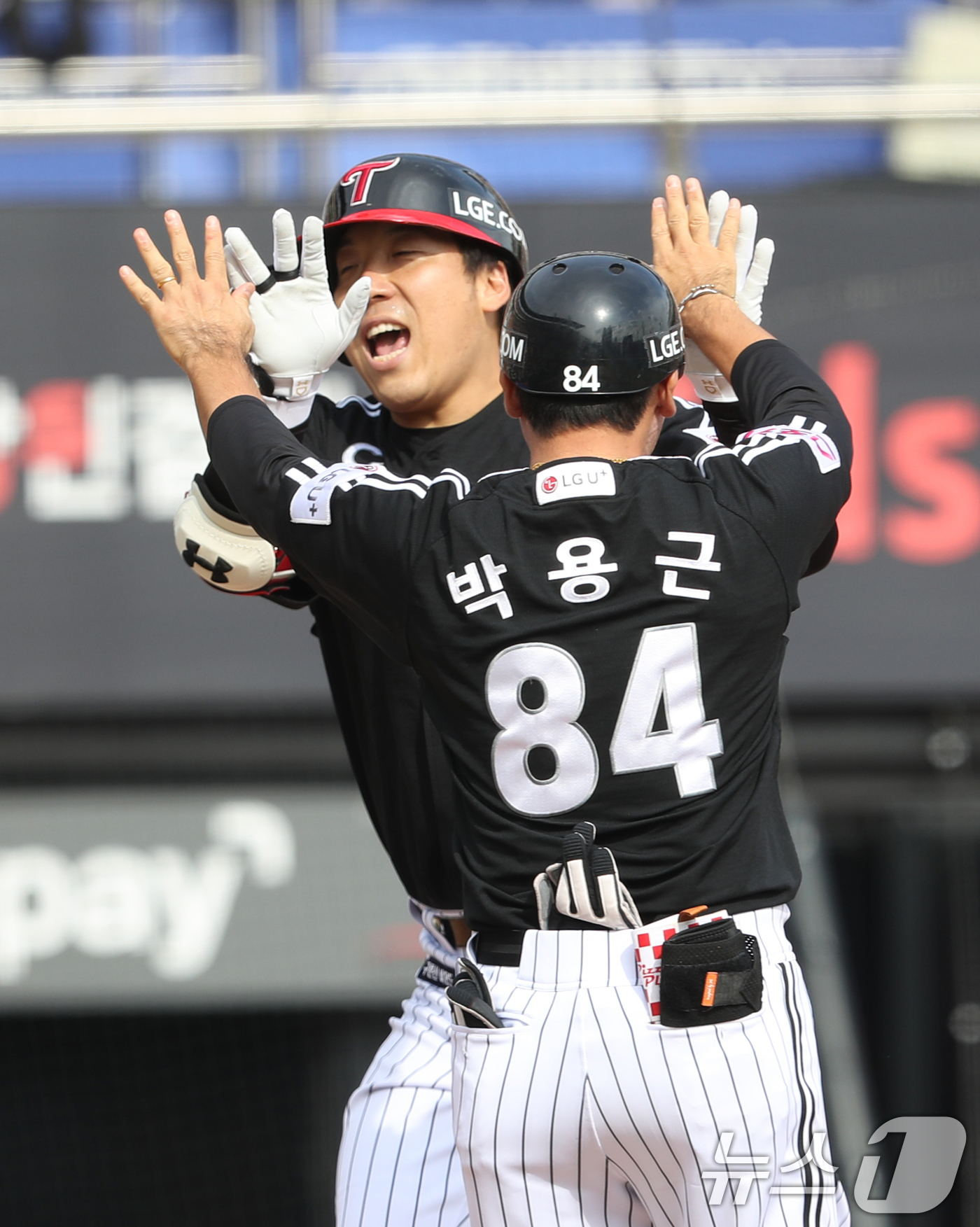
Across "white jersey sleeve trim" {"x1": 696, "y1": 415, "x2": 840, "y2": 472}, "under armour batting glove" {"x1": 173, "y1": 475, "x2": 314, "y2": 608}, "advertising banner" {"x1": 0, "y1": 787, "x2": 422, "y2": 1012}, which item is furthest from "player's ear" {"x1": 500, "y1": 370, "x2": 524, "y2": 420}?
"advertising banner" {"x1": 0, "y1": 787, "x2": 422, "y2": 1012}

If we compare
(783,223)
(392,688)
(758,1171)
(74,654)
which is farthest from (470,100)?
(758,1171)

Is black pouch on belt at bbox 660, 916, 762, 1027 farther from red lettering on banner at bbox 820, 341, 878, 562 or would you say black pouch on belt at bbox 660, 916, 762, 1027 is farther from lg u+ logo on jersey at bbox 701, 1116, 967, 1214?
red lettering on banner at bbox 820, 341, 878, 562

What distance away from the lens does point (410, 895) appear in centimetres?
269

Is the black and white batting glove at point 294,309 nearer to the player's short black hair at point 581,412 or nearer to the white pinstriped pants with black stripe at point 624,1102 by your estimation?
the player's short black hair at point 581,412

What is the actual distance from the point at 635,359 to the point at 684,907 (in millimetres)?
720

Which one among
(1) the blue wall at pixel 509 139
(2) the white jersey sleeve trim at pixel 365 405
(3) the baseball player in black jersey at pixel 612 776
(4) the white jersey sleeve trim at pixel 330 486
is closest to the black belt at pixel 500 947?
(3) the baseball player in black jersey at pixel 612 776

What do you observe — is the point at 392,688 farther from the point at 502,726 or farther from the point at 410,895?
the point at 502,726

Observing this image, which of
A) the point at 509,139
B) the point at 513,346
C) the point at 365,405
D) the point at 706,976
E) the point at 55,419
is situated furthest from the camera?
the point at 509,139

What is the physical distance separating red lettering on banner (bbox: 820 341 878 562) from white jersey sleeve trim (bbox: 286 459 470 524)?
10.6 feet

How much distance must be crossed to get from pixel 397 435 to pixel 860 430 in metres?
2.82

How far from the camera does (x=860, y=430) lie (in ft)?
17.1

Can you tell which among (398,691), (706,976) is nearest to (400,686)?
(398,691)

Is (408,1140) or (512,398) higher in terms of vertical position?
(512,398)

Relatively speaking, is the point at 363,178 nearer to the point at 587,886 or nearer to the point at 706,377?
the point at 706,377
